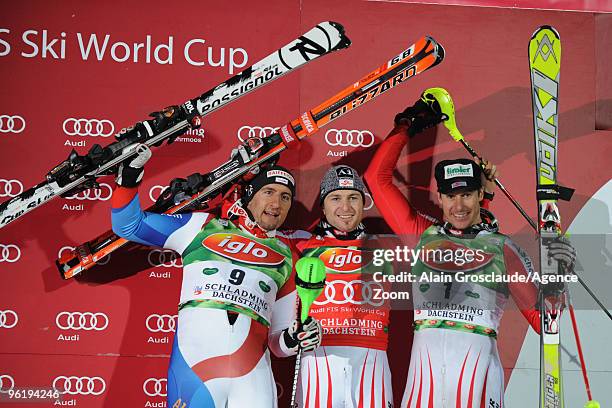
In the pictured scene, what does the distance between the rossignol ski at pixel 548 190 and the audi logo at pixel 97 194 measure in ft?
6.83

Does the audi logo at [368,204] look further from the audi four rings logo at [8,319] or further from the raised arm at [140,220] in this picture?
the audi four rings logo at [8,319]

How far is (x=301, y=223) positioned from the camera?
3.99 metres

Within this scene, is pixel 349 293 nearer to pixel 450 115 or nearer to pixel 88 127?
pixel 450 115

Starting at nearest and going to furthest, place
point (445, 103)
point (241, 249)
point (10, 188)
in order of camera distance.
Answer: point (241, 249) < point (10, 188) < point (445, 103)

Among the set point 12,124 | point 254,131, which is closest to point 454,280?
point 254,131

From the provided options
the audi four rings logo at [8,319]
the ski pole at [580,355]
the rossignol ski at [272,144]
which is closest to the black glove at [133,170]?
the rossignol ski at [272,144]

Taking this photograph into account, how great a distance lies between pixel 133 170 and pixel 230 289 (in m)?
0.66

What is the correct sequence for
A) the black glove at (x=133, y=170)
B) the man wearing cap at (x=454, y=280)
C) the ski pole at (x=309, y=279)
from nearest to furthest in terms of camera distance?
the ski pole at (x=309, y=279) → the black glove at (x=133, y=170) → the man wearing cap at (x=454, y=280)

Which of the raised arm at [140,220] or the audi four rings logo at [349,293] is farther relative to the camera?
the audi four rings logo at [349,293]

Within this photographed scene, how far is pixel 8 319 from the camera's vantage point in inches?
149

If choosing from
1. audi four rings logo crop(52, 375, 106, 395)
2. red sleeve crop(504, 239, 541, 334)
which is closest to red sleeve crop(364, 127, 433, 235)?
red sleeve crop(504, 239, 541, 334)

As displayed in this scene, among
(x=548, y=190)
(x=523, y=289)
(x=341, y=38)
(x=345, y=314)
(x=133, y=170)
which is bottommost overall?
(x=345, y=314)

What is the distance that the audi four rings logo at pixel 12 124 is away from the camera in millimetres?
3883

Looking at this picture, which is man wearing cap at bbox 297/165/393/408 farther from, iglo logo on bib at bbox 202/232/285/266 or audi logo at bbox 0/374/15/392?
audi logo at bbox 0/374/15/392
